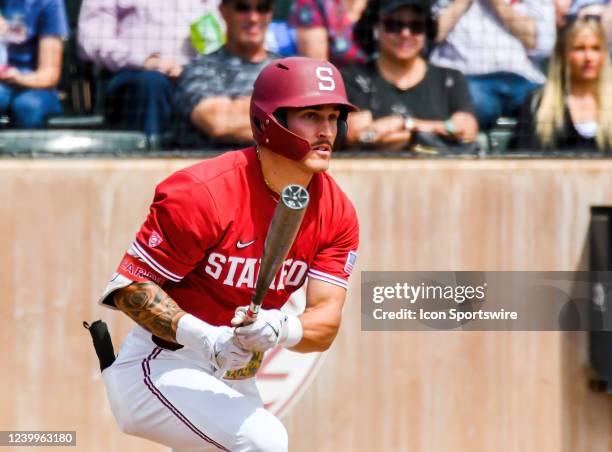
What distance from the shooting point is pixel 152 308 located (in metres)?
3.83

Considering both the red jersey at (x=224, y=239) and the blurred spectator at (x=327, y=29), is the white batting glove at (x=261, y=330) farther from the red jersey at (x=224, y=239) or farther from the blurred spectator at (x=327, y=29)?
the blurred spectator at (x=327, y=29)

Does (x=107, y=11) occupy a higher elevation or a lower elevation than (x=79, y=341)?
higher

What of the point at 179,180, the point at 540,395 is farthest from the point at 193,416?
the point at 540,395

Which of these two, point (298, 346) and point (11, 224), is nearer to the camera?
point (298, 346)

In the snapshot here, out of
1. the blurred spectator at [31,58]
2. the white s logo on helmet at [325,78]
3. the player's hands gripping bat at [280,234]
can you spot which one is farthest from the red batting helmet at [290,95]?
the blurred spectator at [31,58]

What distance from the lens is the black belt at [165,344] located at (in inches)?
159

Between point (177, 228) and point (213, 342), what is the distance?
40 centimetres

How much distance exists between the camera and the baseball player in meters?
3.83

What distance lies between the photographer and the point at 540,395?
6234mm

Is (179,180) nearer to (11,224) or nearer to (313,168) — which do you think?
(313,168)

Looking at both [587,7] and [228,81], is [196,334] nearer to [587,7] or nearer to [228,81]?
[228,81]

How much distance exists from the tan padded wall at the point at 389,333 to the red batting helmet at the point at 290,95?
223 centimetres

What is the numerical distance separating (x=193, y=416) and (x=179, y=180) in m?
0.78

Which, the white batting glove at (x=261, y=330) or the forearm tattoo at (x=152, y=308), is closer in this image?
the white batting glove at (x=261, y=330)
